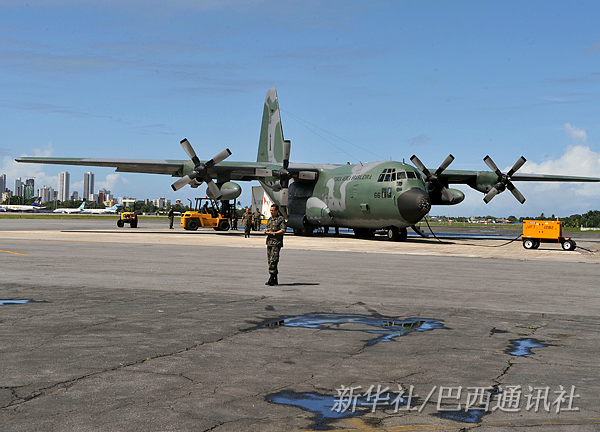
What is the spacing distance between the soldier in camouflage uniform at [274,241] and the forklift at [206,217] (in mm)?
38036

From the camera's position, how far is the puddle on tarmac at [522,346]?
309 inches

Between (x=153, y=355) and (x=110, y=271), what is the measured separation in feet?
35.9

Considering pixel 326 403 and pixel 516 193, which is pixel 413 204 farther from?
pixel 326 403

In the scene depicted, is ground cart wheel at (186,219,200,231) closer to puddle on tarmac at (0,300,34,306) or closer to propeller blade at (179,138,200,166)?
propeller blade at (179,138,200,166)

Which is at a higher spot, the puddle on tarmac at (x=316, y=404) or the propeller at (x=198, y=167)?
the propeller at (x=198, y=167)

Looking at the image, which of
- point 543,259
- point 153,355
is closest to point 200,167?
point 543,259

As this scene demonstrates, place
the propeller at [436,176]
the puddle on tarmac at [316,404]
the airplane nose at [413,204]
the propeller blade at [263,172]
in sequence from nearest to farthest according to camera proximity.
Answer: the puddle on tarmac at [316,404] → the airplane nose at [413,204] → the propeller at [436,176] → the propeller blade at [263,172]

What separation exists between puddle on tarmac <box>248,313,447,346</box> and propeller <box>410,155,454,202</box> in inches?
1284

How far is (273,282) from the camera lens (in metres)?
15.1

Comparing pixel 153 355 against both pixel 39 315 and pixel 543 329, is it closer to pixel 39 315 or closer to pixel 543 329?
pixel 39 315

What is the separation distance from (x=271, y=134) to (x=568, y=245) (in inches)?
1060

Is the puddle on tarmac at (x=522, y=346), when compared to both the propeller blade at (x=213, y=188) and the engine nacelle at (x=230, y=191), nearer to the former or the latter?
the propeller blade at (x=213, y=188)

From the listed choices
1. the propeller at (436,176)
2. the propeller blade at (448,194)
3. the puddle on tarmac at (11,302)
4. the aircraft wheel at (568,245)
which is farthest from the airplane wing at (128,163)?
the puddle on tarmac at (11,302)

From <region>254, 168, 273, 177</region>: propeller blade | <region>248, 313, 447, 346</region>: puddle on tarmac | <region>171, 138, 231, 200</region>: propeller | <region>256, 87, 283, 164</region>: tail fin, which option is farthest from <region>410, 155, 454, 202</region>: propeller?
<region>248, 313, 447, 346</region>: puddle on tarmac
